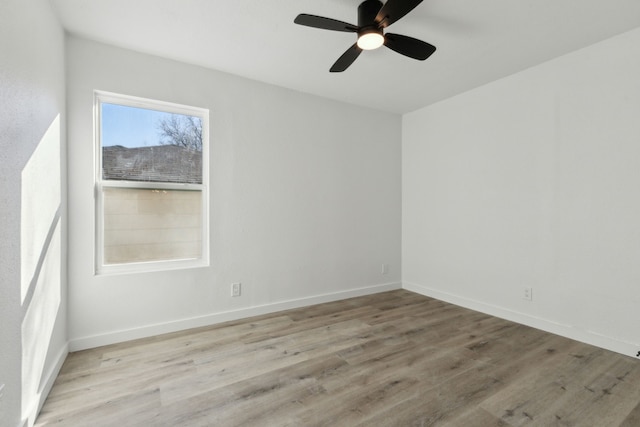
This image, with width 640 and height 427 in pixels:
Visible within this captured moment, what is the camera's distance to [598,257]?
2.61m

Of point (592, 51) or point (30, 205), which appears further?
point (592, 51)

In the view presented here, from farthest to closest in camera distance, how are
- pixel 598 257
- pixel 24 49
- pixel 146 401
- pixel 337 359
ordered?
pixel 598 257
pixel 337 359
pixel 146 401
pixel 24 49

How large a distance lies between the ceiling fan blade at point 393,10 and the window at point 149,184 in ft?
6.35

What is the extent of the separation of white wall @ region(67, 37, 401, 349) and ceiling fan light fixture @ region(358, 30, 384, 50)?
1499mm

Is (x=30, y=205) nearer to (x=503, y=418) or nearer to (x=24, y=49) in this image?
(x=24, y=49)

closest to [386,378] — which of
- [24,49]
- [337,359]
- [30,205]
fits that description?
[337,359]

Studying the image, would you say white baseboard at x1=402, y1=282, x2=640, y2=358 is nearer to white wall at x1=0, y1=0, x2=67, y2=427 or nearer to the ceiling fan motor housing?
the ceiling fan motor housing

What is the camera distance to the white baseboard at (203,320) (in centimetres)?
257

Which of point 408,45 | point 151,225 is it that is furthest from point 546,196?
point 151,225

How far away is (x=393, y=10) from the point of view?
1859 millimetres

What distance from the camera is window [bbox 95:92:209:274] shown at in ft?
8.89

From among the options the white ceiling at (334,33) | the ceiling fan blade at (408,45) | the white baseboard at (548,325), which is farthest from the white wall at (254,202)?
the ceiling fan blade at (408,45)

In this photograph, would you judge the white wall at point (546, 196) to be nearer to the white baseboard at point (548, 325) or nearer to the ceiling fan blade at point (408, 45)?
the white baseboard at point (548, 325)

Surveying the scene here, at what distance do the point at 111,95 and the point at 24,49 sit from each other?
1135 mm
